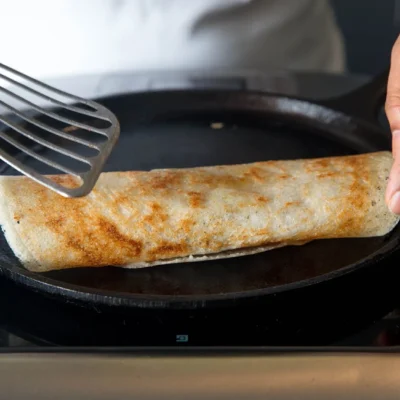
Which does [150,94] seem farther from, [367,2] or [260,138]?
[367,2]

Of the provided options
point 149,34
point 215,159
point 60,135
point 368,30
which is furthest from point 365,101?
point 368,30

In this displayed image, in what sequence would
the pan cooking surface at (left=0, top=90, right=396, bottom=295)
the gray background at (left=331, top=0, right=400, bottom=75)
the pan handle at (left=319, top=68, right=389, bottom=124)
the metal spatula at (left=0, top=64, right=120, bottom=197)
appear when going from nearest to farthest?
the metal spatula at (left=0, top=64, right=120, bottom=197) → the pan cooking surface at (left=0, top=90, right=396, bottom=295) → the pan handle at (left=319, top=68, right=389, bottom=124) → the gray background at (left=331, top=0, right=400, bottom=75)

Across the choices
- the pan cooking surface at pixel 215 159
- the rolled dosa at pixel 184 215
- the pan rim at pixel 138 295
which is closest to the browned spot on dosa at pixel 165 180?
the rolled dosa at pixel 184 215

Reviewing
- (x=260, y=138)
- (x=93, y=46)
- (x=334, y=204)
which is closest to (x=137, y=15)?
(x=93, y=46)

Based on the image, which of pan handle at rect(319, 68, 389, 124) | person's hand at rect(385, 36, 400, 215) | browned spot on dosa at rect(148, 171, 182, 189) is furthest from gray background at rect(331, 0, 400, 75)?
browned spot on dosa at rect(148, 171, 182, 189)

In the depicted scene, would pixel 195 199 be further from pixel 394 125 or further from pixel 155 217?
pixel 394 125

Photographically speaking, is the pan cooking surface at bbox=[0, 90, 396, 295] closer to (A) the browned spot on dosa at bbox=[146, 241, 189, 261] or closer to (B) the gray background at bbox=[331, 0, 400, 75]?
(A) the browned spot on dosa at bbox=[146, 241, 189, 261]

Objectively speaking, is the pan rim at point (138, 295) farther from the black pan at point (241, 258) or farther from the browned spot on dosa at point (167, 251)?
the browned spot on dosa at point (167, 251)
